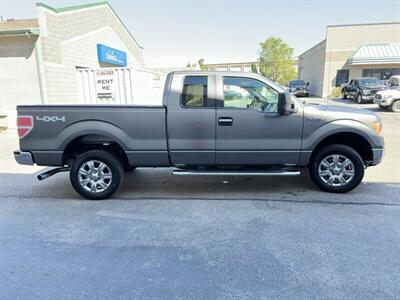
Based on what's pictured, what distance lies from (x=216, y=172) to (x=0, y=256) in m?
2.89

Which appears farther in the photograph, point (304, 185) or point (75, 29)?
point (75, 29)

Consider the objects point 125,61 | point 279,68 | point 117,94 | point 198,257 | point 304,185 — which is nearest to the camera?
point 198,257

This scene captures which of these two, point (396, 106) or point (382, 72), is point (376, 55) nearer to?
point (382, 72)

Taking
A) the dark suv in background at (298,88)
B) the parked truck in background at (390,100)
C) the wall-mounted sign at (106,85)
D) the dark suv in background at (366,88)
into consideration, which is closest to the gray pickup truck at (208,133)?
the wall-mounted sign at (106,85)

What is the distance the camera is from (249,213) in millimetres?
3908

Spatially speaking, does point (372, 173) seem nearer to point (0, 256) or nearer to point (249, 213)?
point (249, 213)

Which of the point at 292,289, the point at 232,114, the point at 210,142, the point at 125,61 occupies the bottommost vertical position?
the point at 292,289

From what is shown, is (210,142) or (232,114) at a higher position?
(232,114)

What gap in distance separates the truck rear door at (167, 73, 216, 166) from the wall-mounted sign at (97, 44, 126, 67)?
13.1 meters

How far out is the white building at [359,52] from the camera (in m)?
26.2

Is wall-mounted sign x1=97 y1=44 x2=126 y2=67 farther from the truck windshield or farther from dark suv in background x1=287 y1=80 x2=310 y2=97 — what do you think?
dark suv in background x1=287 y1=80 x2=310 y2=97

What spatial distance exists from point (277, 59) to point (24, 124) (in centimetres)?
4219

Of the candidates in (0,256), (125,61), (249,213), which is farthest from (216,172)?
(125,61)

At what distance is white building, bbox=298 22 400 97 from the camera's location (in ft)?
85.9
